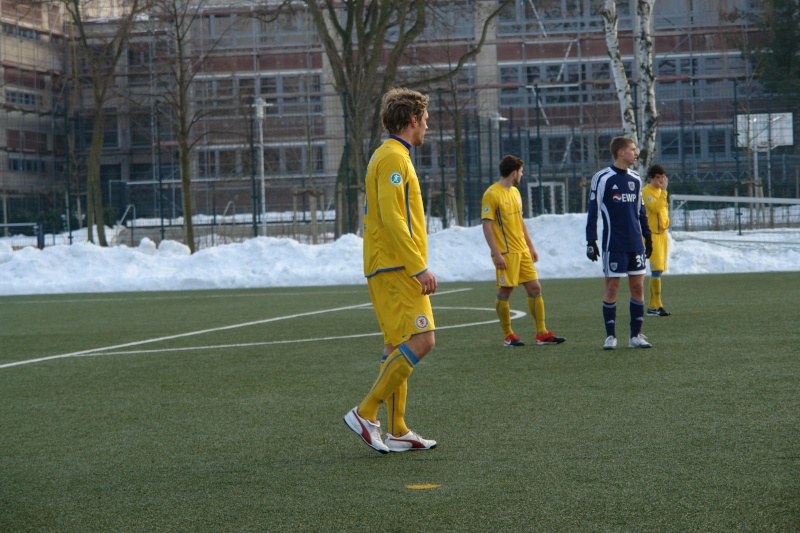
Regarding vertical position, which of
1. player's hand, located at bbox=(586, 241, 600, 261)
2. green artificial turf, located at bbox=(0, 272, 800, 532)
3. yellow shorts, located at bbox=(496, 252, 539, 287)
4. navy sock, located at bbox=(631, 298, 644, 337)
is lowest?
green artificial turf, located at bbox=(0, 272, 800, 532)

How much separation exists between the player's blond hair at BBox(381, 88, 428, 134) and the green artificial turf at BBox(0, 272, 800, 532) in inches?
63.3

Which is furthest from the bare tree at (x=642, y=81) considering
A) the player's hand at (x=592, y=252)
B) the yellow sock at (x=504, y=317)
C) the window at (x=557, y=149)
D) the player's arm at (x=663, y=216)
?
the player's hand at (x=592, y=252)

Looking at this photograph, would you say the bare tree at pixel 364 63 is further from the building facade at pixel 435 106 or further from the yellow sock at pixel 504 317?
the yellow sock at pixel 504 317

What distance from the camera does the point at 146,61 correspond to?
51344 millimetres

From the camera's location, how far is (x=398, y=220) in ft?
16.5

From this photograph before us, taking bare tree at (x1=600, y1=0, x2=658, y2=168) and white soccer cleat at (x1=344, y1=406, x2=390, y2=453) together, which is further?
bare tree at (x1=600, y1=0, x2=658, y2=168)

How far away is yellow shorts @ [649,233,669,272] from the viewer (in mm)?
12679

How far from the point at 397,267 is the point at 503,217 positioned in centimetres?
498

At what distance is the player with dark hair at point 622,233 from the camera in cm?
890

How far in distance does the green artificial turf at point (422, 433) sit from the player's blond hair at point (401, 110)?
1.61m

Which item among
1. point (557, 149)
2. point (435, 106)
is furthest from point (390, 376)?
point (557, 149)

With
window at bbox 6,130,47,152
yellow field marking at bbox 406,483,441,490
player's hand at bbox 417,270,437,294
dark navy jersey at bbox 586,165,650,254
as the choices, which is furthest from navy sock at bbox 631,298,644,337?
window at bbox 6,130,47,152

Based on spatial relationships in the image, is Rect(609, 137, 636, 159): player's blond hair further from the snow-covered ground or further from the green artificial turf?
the snow-covered ground

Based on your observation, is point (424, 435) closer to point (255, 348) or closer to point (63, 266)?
point (255, 348)
